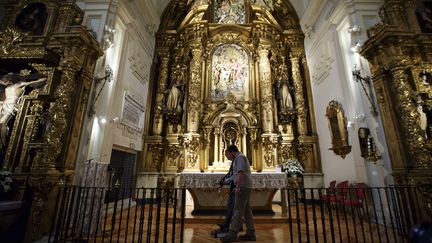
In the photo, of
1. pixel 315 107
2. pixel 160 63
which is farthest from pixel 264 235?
pixel 160 63

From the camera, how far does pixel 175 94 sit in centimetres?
869

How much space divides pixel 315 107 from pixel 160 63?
7116 mm

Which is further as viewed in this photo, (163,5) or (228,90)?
(163,5)

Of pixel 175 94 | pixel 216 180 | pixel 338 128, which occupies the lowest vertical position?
pixel 216 180

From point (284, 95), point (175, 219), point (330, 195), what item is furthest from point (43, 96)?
point (284, 95)

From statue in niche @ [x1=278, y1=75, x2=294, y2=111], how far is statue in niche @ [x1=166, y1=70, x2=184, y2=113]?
4.28 meters

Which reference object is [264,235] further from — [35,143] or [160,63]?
[160,63]

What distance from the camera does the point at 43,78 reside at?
4992 mm

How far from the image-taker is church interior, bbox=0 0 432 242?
4426 mm

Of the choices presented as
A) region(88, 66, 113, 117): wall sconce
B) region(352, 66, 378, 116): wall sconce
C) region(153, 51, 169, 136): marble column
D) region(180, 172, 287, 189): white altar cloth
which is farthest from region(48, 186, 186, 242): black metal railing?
region(352, 66, 378, 116): wall sconce

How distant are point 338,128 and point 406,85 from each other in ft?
7.75

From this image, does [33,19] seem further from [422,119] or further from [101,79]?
[422,119]

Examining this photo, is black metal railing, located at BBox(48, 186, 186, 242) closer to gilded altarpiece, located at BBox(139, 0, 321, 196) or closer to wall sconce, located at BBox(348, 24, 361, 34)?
gilded altarpiece, located at BBox(139, 0, 321, 196)

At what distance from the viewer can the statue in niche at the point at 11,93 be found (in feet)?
15.2
